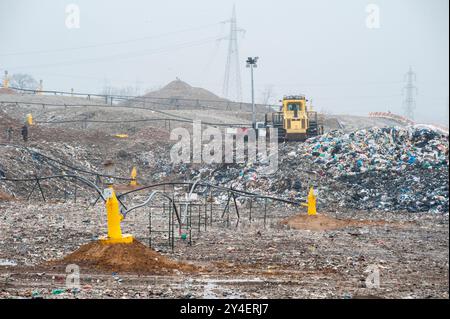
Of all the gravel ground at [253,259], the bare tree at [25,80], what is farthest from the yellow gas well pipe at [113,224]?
the bare tree at [25,80]

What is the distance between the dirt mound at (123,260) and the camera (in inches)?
377

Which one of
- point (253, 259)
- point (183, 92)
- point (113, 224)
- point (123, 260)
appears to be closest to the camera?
point (123, 260)

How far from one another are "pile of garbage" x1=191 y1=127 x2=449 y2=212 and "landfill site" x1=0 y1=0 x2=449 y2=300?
2.2 inches

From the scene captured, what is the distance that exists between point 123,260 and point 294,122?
2048 cm

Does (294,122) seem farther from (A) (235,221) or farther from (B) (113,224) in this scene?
(B) (113,224)

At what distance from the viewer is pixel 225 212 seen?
18.2 meters

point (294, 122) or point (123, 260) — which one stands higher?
point (294, 122)

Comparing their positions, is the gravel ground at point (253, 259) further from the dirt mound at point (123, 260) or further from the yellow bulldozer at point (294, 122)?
the yellow bulldozer at point (294, 122)

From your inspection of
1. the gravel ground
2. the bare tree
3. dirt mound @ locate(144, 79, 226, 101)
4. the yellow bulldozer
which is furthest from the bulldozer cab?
the bare tree

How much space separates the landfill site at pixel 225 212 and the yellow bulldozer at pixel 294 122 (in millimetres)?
60

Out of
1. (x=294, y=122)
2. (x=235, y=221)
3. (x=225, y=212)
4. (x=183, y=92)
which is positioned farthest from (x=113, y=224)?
(x=183, y=92)
